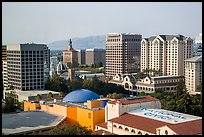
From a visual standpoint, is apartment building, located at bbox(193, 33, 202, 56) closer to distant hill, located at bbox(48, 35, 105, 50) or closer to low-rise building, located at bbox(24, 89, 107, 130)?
low-rise building, located at bbox(24, 89, 107, 130)

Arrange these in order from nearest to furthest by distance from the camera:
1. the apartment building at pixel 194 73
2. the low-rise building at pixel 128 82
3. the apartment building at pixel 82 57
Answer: the apartment building at pixel 194 73, the low-rise building at pixel 128 82, the apartment building at pixel 82 57

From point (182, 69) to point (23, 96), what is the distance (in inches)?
562

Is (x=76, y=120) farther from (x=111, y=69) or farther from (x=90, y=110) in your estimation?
(x=111, y=69)

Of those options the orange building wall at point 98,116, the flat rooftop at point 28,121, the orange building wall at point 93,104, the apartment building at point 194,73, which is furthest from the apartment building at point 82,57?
the orange building wall at point 98,116

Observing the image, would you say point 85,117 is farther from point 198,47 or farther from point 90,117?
point 198,47

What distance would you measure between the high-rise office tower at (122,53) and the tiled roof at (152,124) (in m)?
20.3

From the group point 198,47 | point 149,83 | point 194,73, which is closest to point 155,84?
point 149,83

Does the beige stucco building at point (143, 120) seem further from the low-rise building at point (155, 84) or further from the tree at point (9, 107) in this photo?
the low-rise building at point (155, 84)

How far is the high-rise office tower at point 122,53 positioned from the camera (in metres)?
31.4

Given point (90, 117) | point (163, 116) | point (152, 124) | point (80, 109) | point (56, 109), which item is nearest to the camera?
point (152, 124)

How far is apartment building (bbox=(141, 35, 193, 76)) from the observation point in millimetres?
27609

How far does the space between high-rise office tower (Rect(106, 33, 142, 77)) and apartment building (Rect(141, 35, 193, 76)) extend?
1.32 m

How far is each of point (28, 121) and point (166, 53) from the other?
63.5 feet

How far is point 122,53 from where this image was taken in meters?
31.4
